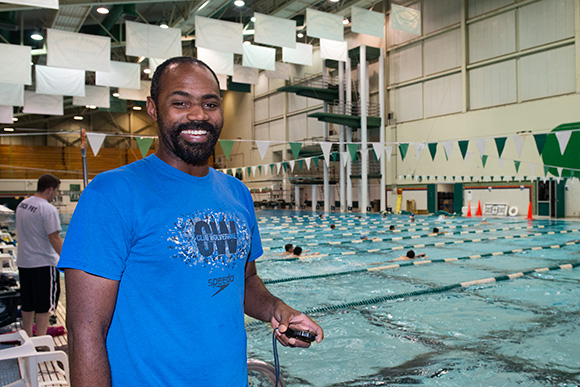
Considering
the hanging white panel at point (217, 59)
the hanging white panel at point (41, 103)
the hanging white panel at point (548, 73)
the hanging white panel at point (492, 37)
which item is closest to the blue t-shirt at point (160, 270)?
the hanging white panel at point (217, 59)

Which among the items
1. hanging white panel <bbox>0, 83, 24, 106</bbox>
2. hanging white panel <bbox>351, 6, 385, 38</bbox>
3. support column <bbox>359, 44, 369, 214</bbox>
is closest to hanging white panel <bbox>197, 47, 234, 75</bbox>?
hanging white panel <bbox>351, 6, 385, 38</bbox>

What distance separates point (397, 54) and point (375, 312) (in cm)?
2312

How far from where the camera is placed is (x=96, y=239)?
1100mm

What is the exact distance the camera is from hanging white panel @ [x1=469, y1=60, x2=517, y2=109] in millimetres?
20656

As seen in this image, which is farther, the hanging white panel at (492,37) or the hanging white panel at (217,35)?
the hanging white panel at (492,37)

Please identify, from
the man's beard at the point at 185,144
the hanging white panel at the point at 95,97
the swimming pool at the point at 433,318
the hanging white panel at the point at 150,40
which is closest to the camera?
the man's beard at the point at 185,144

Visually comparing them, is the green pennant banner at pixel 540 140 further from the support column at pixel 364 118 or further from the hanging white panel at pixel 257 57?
the support column at pixel 364 118

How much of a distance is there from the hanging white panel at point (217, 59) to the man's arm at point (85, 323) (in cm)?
1826

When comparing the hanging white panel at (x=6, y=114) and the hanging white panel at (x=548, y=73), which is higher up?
the hanging white panel at (x=548, y=73)

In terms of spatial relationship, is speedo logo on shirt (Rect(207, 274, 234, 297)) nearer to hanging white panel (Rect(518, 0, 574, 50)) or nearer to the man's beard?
the man's beard

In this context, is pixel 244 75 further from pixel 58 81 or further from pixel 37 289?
pixel 37 289

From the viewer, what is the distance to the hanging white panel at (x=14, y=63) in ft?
46.8

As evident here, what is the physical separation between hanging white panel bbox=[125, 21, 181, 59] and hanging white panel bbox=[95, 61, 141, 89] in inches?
135

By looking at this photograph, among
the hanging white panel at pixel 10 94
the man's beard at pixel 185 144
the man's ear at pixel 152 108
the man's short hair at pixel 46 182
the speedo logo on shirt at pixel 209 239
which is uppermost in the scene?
the hanging white panel at pixel 10 94
